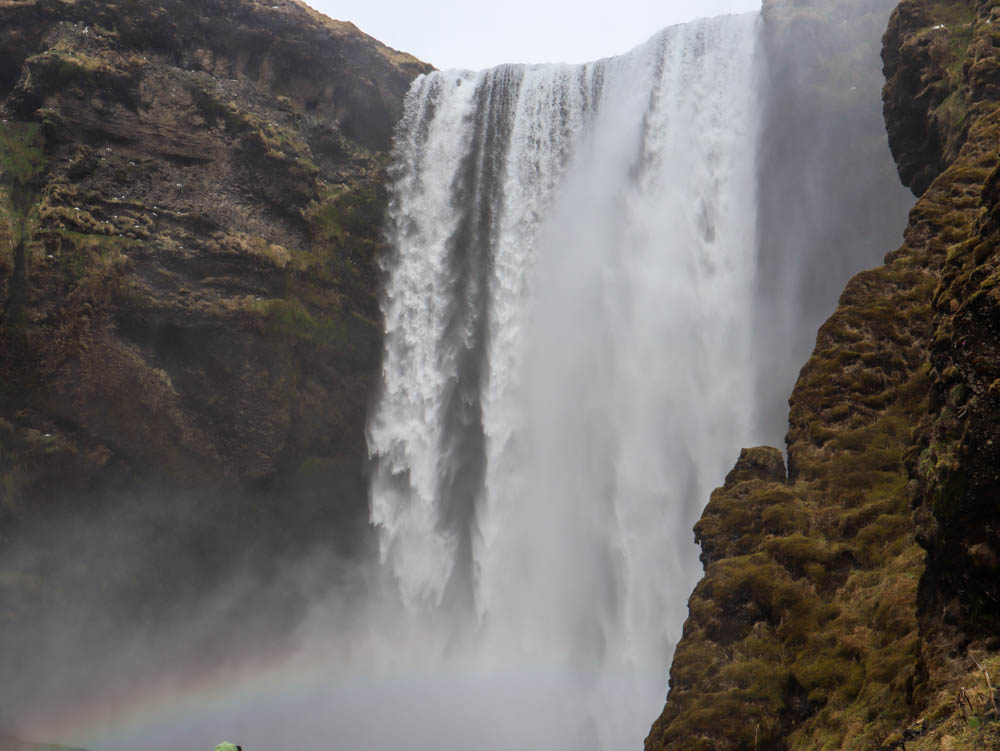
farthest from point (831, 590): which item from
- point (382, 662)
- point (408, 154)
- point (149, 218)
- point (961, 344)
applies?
point (408, 154)

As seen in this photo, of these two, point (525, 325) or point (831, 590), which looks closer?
point (831, 590)

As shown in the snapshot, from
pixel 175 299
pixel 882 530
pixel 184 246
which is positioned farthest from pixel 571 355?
pixel 882 530

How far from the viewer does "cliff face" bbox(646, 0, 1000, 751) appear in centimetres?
500

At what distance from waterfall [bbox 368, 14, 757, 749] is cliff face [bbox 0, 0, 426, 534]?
2.66 meters

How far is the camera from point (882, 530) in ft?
29.6

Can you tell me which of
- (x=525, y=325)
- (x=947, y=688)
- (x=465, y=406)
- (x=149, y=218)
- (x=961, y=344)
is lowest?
(x=947, y=688)

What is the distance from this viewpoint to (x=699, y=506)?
2394cm

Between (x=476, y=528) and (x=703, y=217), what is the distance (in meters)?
15.0

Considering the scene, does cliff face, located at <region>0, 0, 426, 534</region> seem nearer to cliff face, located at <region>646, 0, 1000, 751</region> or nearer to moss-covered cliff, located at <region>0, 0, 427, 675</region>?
moss-covered cliff, located at <region>0, 0, 427, 675</region>

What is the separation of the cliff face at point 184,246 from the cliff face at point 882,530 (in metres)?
20.9

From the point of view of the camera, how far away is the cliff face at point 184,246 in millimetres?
24438

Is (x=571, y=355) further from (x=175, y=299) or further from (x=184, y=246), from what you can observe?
(x=184, y=246)

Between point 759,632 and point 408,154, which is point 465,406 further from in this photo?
point 759,632

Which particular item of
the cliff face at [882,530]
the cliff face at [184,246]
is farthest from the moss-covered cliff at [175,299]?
the cliff face at [882,530]
